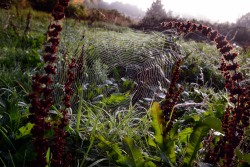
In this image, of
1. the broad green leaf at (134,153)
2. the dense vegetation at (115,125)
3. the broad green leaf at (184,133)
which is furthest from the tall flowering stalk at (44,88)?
the broad green leaf at (184,133)

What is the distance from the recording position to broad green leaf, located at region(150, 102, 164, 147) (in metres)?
1.43

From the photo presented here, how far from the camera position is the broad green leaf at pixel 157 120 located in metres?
1.43

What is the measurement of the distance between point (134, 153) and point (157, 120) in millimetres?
210

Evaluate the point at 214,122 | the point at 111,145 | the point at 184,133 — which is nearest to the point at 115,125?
the point at 111,145

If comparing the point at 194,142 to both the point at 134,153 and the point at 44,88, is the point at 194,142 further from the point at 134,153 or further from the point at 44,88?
the point at 44,88

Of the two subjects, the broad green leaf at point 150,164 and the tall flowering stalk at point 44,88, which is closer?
the tall flowering stalk at point 44,88

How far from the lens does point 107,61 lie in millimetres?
4516

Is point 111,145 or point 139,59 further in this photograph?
point 139,59

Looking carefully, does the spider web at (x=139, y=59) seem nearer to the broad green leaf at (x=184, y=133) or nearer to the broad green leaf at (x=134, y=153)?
the broad green leaf at (x=184, y=133)

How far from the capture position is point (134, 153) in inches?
55.5

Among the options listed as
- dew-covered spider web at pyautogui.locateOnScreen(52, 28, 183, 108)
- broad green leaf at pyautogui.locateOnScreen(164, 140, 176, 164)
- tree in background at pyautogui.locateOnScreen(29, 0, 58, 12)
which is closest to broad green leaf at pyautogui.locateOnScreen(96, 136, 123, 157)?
broad green leaf at pyautogui.locateOnScreen(164, 140, 176, 164)

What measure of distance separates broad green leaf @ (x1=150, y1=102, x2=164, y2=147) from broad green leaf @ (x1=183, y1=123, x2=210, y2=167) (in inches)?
6.1

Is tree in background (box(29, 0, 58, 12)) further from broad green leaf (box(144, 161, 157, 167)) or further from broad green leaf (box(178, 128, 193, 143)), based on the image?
broad green leaf (box(144, 161, 157, 167))

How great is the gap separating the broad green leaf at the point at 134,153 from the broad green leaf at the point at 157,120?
0.17m
